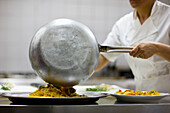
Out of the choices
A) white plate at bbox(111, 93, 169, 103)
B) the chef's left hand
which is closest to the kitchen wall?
the chef's left hand

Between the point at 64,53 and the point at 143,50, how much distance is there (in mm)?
474

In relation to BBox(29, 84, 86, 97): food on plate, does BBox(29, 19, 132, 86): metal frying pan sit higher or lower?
higher

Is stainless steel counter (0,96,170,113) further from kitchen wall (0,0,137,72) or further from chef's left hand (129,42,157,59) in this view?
kitchen wall (0,0,137,72)

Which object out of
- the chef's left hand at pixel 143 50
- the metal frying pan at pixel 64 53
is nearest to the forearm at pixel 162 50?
the chef's left hand at pixel 143 50

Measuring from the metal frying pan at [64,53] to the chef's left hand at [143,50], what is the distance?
0.78 ft

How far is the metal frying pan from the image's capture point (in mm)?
975

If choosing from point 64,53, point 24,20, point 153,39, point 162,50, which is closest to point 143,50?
point 162,50

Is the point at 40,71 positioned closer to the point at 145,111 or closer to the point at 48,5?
the point at 145,111

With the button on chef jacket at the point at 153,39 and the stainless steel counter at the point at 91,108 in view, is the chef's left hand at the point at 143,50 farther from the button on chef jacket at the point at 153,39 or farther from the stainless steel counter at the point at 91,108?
the button on chef jacket at the point at 153,39

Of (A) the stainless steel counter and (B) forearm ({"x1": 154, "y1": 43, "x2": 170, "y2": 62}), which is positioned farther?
(B) forearm ({"x1": 154, "y1": 43, "x2": 170, "y2": 62})

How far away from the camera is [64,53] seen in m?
0.97

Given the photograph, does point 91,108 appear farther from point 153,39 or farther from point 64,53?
point 153,39

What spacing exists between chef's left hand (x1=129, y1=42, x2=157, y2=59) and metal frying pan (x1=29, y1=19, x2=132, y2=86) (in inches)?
9.4

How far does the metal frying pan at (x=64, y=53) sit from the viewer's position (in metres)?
0.97
